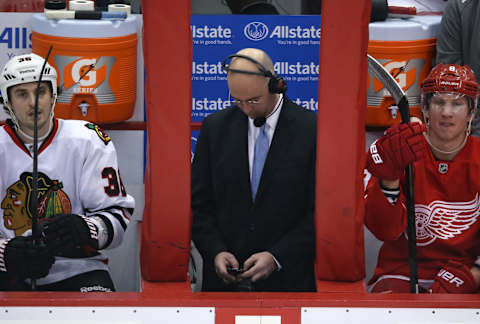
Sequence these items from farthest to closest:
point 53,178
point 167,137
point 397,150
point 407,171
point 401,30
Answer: point 401,30
point 53,178
point 407,171
point 397,150
point 167,137

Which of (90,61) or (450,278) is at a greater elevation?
(90,61)

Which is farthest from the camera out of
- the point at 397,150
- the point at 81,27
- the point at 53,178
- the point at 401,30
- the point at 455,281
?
the point at 401,30

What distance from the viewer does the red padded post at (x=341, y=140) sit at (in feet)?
7.76

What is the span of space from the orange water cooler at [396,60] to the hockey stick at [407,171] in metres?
1.44

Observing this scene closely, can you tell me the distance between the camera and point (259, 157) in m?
3.06

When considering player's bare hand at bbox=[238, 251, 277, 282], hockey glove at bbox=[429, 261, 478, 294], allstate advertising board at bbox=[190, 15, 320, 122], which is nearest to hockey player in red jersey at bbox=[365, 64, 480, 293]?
hockey glove at bbox=[429, 261, 478, 294]

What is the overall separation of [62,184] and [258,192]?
693 mm

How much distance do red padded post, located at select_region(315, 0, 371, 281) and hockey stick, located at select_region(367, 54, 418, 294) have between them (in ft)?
1.06

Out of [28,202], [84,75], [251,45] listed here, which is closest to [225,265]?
[28,202]

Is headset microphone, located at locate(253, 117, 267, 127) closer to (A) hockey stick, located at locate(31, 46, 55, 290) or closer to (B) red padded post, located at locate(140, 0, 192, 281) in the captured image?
(B) red padded post, located at locate(140, 0, 192, 281)

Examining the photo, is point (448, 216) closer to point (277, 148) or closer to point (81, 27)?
point (277, 148)

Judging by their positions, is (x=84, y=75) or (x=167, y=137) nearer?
(x=167, y=137)

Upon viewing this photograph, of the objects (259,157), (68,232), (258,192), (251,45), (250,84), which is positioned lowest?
(68,232)

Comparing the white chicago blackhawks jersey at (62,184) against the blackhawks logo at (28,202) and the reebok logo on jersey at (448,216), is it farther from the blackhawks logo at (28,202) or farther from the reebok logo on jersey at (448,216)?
the reebok logo on jersey at (448,216)
